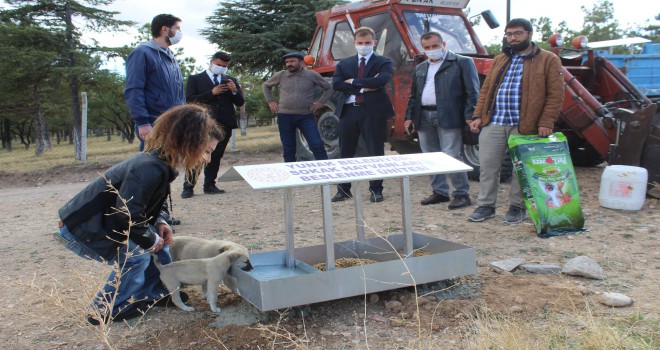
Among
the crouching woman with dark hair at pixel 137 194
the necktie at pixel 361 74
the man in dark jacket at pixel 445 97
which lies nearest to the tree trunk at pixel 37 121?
the necktie at pixel 361 74

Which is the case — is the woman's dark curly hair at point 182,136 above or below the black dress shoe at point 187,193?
above

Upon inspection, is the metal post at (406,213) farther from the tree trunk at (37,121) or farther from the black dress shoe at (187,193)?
the tree trunk at (37,121)

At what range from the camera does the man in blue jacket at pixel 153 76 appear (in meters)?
4.36

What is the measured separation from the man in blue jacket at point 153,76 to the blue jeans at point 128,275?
152 cm

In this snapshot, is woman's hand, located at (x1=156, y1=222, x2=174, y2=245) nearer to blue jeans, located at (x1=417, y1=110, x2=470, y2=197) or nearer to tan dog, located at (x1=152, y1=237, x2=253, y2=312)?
tan dog, located at (x1=152, y1=237, x2=253, y2=312)

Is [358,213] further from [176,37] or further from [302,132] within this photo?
[302,132]

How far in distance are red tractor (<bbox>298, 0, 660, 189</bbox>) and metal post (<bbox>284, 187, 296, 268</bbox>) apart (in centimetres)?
359

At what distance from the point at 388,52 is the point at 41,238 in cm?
443

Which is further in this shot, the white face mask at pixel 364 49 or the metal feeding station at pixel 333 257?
the white face mask at pixel 364 49

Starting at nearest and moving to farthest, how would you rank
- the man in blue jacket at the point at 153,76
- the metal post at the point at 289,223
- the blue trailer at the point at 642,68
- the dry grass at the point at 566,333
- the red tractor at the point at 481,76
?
1. the dry grass at the point at 566,333
2. the metal post at the point at 289,223
3. the man in blue jacket at the point at 153,76
4. the red tractor at the point at 481,76
5. the blue trailer at the point at 642,68

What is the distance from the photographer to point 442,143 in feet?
18.5

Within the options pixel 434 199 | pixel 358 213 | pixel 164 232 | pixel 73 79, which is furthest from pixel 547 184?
pixel 73 79

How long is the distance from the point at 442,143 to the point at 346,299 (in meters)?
2.86

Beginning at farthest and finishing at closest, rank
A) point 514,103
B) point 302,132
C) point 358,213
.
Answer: point 302,132, point 514,103, point 358,213
